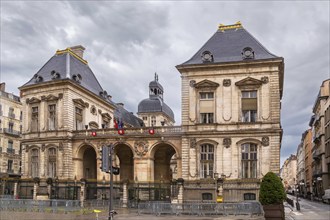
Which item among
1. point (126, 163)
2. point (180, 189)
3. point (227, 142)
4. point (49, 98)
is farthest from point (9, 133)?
point (227, 142)

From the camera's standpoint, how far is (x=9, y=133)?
2613 inches

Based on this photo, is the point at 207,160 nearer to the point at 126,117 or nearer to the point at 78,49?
the point at 78,49

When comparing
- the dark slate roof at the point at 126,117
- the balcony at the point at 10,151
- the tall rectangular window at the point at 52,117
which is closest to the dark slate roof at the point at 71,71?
the tall rectangular window at the point at 52,117

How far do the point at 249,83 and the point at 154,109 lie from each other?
180ft

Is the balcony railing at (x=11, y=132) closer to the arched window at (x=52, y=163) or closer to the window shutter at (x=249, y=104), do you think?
the arched window at (x=52, y=163)

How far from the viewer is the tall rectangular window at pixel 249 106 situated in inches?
1603

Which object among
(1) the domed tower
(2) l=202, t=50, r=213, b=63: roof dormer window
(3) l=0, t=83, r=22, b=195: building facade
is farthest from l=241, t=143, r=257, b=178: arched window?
(1) the domed tower

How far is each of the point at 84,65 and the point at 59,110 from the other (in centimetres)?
1071

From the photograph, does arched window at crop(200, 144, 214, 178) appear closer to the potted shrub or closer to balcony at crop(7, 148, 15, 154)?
the potted shrub

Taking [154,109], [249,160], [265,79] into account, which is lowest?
[249,160]

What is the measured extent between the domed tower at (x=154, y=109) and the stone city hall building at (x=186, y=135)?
42.6m

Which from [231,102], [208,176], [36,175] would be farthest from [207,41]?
[36,175]

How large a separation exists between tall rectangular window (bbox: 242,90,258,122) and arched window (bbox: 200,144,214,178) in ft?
14.3

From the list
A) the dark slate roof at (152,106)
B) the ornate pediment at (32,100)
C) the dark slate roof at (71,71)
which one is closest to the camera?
the ornate pediment at (32,100)
